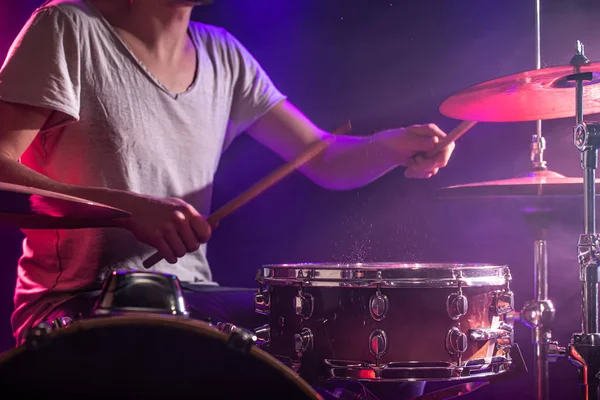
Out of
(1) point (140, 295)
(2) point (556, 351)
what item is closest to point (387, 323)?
(2) point (556, 351)

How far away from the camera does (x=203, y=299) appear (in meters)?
1.65

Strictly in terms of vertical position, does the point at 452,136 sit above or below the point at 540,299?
above

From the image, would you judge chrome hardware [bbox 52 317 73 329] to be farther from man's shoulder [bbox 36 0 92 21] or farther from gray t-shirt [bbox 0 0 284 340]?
man's shoulder [bbox 36 0 92 21]

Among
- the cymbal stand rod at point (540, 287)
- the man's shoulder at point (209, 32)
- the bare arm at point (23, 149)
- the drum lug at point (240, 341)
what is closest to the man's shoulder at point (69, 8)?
the bare arm at point (23, 149)

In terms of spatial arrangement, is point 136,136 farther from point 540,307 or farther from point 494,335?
point 540,307

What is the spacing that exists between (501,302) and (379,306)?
1.10ft

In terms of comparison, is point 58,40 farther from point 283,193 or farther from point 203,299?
point 283,193

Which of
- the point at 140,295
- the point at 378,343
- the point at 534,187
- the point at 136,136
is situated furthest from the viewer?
the point at 136,136

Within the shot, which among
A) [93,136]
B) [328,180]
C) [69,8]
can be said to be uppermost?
[69,8]

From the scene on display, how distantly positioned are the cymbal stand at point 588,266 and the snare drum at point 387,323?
9.7 inches

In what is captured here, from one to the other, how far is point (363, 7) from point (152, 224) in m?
1.15

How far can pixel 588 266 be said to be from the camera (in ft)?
4.93

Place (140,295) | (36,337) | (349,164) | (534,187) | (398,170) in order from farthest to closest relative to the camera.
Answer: (398,170) < (349,164) < (534,187) < (140,295) < (36,337)

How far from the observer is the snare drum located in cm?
135
